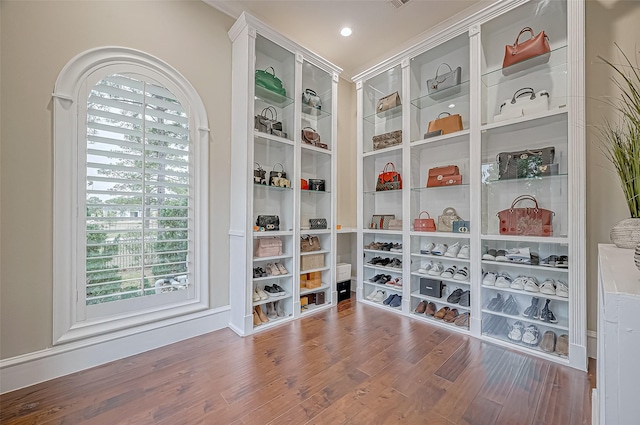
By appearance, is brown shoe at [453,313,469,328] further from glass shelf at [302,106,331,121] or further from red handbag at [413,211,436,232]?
glass shelf at [302,106,331,121]

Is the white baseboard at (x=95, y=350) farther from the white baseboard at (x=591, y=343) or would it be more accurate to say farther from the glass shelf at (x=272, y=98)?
the white baseboard at (x=591, y=343)

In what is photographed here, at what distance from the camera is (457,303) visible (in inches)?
105

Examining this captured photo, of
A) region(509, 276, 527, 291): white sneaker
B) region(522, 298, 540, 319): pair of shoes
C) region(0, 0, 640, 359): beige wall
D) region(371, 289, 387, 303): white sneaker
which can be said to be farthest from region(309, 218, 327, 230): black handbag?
region(522, 298, 540, 319): pair of shoes

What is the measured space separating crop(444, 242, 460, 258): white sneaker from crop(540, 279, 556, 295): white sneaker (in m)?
0.72

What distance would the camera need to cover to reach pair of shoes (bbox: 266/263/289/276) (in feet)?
9.23

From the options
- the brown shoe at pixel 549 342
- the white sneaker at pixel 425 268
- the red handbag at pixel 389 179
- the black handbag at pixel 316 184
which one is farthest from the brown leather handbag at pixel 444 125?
the brown shoe at pixel 549 342

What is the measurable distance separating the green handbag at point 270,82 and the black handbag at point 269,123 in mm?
204

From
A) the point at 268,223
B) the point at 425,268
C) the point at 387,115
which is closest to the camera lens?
the point at 268,223

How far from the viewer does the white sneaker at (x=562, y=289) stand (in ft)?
6.83

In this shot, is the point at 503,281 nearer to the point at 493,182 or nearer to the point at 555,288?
the point at 555,288

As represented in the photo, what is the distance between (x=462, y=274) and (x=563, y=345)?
886 mm

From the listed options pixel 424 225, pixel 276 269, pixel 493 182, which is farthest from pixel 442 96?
pixel 276 269

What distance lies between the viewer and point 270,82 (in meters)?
2.80

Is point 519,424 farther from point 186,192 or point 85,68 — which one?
point 85,68
